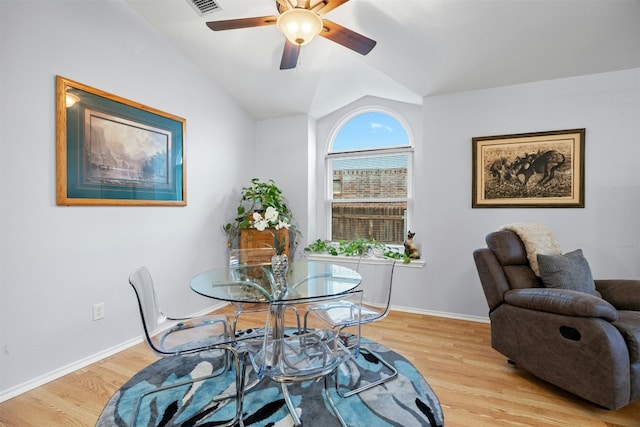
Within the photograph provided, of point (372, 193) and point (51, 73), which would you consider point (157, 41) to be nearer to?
point (51, 73)

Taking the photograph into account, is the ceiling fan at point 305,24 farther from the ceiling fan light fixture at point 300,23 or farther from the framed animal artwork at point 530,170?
the framed animal artwork at point 530,170

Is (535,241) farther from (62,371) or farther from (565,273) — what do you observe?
(62,371)

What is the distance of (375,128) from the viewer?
12.7 feet

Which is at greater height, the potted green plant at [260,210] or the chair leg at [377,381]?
the potted green plant at [260,210]

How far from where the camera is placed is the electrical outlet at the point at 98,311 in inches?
90.5

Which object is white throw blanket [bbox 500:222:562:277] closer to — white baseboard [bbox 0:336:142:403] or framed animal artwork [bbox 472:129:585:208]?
framed animal artwork [bbox 472:129:585:208]

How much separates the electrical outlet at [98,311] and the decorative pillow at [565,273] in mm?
3353

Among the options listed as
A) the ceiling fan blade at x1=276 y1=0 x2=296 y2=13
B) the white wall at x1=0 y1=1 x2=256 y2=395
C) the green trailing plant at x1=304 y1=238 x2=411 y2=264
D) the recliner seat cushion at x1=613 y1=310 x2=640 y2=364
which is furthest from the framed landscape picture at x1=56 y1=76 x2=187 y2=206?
the recliner seat cushion at x1=613 y1=310 x2=640 y2=364

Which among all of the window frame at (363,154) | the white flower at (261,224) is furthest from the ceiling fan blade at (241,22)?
the window frame at (363,154)

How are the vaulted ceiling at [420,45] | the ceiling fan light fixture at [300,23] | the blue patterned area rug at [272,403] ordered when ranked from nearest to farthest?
the blue patterned area rug at [272,403], the ceiling fan light fixture at [300,23], the vaulted ceiling at [420,45]

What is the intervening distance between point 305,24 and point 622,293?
281cm

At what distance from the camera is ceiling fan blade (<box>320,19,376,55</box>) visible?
186 centimetres

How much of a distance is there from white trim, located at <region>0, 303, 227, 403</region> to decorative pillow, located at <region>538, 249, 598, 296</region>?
330 centimetres

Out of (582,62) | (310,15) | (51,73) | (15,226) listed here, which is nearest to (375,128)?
(582,62)
